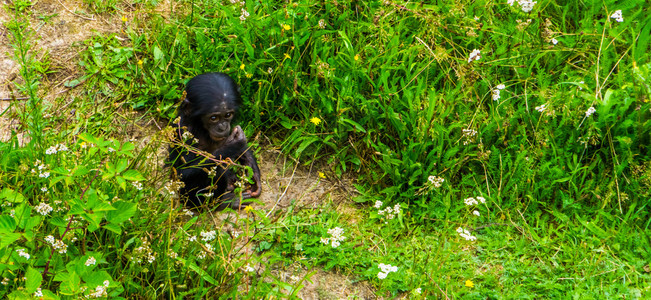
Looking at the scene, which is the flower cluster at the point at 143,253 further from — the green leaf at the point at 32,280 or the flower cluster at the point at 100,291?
the green leaf at the point at 32,280

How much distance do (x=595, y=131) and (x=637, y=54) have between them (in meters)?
0.94

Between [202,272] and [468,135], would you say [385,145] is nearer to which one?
[468,135]

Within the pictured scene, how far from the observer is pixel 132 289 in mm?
3602

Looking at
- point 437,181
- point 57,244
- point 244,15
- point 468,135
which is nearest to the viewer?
point 57,244

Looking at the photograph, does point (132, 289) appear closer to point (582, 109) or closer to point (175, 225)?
point (175, 225)

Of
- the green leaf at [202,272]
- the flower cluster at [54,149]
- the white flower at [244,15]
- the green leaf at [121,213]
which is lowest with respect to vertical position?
the green leaf at [202,272]

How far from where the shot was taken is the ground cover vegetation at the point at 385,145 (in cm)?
381

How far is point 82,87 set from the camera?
5477 mm

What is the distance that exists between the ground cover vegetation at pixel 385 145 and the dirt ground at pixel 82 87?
0.08m

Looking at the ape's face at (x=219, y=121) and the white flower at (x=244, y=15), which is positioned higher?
the white flower at (x=244, y=15)

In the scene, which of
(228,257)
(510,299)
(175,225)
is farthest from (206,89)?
(510,299)

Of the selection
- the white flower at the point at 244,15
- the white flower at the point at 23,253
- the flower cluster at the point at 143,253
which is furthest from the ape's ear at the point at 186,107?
the white flower at the point at 23,253

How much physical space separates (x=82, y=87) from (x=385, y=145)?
275cm

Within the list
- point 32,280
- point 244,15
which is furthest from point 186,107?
point 32,280
